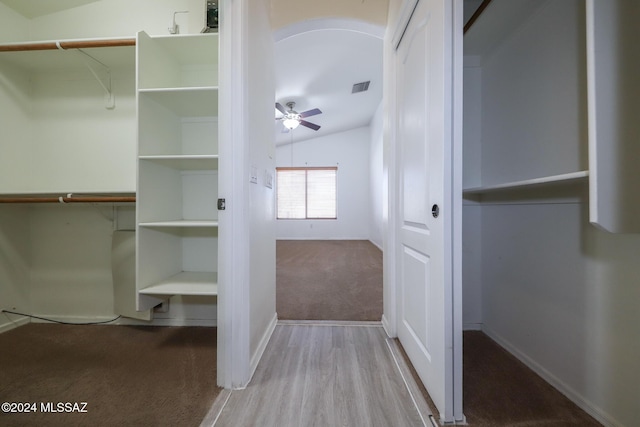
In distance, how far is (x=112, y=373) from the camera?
1328 mm

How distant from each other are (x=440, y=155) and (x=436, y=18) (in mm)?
592

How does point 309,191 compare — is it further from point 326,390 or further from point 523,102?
point 326,390

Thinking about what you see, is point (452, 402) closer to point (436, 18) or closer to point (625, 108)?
point (625, 108)

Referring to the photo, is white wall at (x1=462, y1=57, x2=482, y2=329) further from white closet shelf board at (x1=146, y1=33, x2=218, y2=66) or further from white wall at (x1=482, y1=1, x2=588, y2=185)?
white closet shelf board at (x1=146, y1=33, x2=218, y2=66)

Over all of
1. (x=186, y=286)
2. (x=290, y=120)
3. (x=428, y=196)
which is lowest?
(x=186, y=286)

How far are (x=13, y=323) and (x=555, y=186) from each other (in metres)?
3.59

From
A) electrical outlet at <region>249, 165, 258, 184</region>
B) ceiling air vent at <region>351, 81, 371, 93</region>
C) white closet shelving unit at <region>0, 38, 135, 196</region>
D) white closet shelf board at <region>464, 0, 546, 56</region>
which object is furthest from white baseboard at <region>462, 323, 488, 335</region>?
ceiling air vent at <region>351, 81, 371, 93</region>

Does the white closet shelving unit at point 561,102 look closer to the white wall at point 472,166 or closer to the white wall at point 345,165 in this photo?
the white wall at point 472,166

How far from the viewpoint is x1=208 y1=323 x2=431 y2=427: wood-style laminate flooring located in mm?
1038

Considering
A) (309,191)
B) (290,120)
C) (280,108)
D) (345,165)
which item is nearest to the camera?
(280,108)

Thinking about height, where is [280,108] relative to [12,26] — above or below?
above

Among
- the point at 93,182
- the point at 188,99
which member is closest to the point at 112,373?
the point at 93,182

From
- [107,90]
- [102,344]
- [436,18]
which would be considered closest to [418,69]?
[436,18]

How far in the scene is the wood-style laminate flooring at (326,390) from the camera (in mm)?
1038
